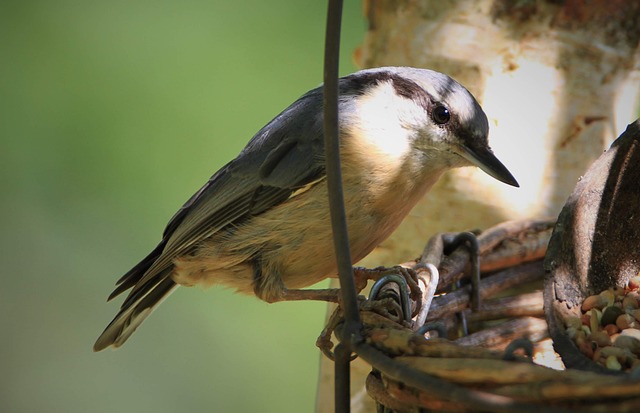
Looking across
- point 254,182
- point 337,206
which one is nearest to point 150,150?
point 254,182

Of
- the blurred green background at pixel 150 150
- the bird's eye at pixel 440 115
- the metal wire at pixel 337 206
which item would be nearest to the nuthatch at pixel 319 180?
the bird's eye at pixel 440 115

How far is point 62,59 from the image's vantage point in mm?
4383

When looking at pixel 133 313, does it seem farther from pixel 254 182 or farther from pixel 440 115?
pixel 440 115

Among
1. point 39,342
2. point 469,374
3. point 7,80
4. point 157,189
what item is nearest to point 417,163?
point 469,374

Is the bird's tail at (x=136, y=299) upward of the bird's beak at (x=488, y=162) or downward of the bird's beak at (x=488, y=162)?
downward

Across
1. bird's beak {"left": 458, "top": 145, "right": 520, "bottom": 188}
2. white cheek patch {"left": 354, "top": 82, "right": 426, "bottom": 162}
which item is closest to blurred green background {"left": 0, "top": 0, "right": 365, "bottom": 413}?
white cheek patch {"left": 354, "top": 82, "right": 426, "bottom": 162}

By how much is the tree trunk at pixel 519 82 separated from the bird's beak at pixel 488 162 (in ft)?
1.15

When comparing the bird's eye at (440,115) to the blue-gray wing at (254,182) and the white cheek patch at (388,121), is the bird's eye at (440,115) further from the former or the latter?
the blue-gray wing at (254,182)

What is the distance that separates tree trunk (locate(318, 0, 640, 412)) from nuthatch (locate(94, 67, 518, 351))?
0.88ft

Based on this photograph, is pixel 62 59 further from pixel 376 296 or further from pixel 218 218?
pixel 376 296

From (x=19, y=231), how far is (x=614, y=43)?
3.63 metres

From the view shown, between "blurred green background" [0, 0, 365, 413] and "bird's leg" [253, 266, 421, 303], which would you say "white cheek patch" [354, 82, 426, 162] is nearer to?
"bird's leg" [253, 266, 421, 303]

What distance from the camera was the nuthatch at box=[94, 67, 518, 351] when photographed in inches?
84.4

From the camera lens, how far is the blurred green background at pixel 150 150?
4.22 metres
